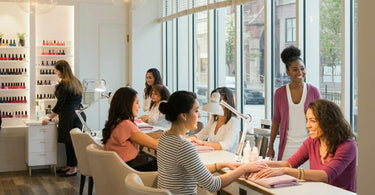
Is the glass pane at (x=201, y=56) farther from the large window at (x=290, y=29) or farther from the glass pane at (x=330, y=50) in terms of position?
the glass pane at (x=330, y=50)

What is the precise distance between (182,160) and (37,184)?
4.33 metres

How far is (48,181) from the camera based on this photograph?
6.97m

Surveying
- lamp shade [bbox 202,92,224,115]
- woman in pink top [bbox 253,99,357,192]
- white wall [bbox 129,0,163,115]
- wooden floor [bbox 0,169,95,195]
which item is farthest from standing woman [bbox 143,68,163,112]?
woman in pink top [bbox 253,99,357,192]

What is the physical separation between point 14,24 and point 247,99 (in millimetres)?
4312

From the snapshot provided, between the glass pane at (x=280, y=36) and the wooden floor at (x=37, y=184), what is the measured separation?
2.90 meters

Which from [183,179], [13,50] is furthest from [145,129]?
[13,50]

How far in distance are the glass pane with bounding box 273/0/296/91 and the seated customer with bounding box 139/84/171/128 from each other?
1.47m

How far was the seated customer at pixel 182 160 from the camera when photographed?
3.03m

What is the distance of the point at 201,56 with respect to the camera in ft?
25.7

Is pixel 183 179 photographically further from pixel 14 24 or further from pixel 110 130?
pixel 14 24

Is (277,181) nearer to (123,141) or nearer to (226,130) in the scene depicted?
(226,130)

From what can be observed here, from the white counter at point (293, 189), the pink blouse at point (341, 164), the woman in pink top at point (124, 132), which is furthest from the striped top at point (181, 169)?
the woman in pink top at point (124, 132)

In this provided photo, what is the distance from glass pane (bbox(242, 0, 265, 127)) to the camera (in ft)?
20.3

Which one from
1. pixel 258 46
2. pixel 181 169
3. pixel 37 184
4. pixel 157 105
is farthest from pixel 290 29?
pixel 37 184
